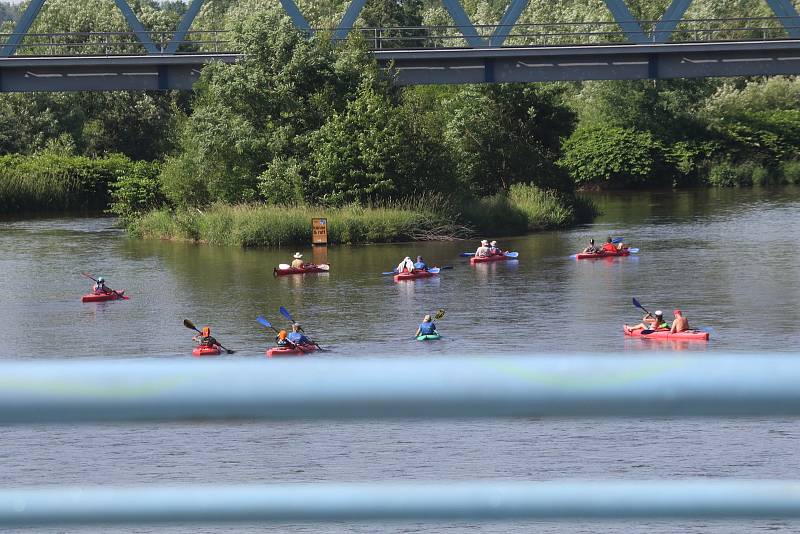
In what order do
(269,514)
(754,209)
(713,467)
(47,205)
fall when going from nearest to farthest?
(269,514), (713,467), (754,209), (47,205)

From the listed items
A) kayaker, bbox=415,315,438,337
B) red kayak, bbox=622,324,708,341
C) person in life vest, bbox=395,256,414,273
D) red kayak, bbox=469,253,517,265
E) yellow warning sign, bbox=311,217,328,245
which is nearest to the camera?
red kayak, bbox=622,324,708,341

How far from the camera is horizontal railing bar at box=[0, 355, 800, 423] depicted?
1.59 metres

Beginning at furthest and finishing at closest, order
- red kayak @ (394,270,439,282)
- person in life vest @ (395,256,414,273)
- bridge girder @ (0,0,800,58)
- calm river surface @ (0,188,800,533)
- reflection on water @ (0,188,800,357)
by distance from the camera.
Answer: bridge girder @ (0,0,800,58) → person in life vest @ (395,256,414,273) → red kayak @ (394,270,439,282) → reflection on water @ (0,188,800,357) → calm river surface @ (0,188,800,533)

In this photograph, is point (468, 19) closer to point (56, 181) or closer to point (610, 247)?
point (610, 247)

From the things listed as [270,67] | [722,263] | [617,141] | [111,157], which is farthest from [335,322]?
[617,141]

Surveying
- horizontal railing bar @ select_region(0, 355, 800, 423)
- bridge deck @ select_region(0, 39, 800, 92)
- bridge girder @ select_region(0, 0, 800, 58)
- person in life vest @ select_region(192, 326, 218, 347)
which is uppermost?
bridge girder @ select_region(0, 0, 800, 58)

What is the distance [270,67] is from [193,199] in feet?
20.3

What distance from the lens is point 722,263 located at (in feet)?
126

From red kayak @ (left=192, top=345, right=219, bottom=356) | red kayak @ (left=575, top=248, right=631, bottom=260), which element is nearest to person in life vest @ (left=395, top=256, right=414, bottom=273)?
red kayak @ (left=575, top=248, right=631, bottom=260)

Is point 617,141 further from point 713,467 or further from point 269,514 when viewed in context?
point 269,514

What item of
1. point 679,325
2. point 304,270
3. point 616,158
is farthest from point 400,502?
point 616,158

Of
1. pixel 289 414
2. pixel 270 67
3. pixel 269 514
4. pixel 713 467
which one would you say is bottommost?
pixel 713 467

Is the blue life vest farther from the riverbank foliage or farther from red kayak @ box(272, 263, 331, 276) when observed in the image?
the riverbank foliage

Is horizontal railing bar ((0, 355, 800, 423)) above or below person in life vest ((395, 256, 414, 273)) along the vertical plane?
above
